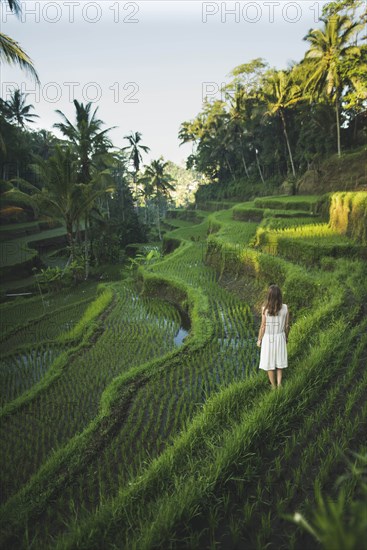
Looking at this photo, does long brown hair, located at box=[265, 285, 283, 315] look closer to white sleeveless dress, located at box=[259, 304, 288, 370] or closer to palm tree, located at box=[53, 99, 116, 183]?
white sleeveless dress, located at box=[259, 304, 288, 370]

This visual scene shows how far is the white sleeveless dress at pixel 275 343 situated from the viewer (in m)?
3.53

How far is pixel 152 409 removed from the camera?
4.28m

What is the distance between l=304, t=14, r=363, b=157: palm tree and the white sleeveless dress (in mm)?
17576

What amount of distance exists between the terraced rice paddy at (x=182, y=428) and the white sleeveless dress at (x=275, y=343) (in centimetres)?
24

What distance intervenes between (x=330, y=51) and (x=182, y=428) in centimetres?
2114

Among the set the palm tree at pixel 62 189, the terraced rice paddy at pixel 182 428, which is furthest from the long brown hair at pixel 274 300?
the palm tree at pixel 62 189

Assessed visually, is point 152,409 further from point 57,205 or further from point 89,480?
point 57,205

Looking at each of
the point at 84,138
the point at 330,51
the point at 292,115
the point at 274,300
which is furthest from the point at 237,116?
the point at 274,300

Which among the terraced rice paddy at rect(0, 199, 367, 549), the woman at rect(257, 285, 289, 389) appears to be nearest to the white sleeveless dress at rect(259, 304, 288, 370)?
the woman at rect(257, 285, 289, 389)

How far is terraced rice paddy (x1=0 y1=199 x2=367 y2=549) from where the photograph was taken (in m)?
2.11

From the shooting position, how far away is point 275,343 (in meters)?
3.55

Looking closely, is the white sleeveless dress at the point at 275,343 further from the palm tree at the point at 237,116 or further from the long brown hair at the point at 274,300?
the palm tree at the point at 237,116

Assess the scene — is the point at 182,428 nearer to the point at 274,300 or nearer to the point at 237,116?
the point at 274,300

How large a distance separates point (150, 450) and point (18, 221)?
82.6 ft
